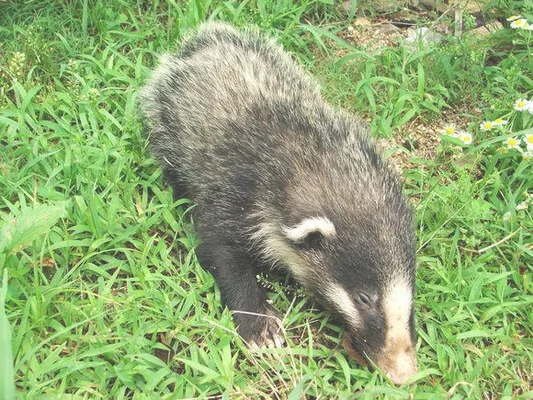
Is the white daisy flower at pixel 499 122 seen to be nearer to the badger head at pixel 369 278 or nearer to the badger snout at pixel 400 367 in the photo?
the badger head at pixel 369 278

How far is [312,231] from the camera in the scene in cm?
488

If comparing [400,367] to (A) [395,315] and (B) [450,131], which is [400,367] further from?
(B) [450,131]

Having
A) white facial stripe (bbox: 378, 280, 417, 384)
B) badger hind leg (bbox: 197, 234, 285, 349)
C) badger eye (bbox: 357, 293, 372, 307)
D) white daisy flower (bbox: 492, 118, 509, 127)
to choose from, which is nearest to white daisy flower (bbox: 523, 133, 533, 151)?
white daisy flower (bbox: 492, 118, 509, 127)

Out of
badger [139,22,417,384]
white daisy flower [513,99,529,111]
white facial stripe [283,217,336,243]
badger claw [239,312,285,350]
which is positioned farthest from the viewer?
white daisy flower [513,99,529,111]

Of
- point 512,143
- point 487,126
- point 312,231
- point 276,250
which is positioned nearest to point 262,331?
point 276,250

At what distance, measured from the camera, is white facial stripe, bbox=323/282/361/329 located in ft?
15.6

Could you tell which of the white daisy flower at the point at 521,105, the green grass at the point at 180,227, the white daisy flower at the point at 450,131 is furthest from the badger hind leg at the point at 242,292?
the white daisy flower at the point at 521,105

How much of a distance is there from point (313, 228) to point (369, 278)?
51 centimetres

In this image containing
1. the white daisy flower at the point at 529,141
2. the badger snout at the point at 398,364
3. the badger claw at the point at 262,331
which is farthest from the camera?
the white daisy flower at the point at 529,141

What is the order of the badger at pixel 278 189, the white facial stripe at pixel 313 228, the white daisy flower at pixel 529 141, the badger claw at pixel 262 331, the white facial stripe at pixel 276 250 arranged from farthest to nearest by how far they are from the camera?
the white daisy flower at pixel 529 141 → the white facial stripe at pixel 276 250 → the badger claw at pixel 262 331 → the white facial stripe at pixel 313 228 → the badger at pixel 278 189

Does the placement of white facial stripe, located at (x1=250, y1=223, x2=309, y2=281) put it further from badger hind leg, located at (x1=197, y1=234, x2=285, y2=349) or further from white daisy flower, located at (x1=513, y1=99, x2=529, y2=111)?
white daisy flower, located at (x1=513, y1=99, x2=529, y2=111)

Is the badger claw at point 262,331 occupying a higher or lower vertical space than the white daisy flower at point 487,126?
higher

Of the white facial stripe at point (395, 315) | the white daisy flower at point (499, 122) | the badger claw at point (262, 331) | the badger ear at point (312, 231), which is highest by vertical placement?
the badger ear at point (312, 231)

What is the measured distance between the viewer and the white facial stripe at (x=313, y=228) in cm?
484
